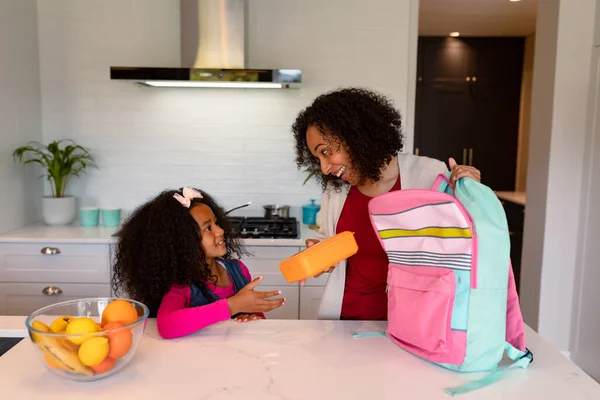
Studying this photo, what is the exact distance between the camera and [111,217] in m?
2.79

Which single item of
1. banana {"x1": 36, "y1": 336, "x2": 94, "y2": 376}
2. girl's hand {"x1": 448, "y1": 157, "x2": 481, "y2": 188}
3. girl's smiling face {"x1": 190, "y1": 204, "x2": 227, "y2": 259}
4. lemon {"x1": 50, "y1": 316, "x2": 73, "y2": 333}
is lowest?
banana {"x1": 36, "y1": 336, "x2": 94, "y2": 376}

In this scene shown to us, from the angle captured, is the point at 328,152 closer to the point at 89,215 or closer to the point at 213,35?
the point at 213,35

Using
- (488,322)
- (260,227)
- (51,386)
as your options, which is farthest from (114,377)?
(260,227)

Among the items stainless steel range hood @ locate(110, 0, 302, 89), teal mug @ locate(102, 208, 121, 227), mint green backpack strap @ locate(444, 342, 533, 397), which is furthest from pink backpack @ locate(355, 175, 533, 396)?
teal mug @ locate(102, 208, 121, 227)

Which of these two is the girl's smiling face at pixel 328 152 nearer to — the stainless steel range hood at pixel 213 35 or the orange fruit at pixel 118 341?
the orange fruit at pixel 118 341

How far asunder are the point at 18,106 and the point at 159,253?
182cm

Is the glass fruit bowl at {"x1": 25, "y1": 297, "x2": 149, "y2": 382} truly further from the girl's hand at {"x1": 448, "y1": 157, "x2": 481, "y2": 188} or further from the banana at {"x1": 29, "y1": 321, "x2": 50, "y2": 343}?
the girl's hand at {"x1": 448, "y1": 157, "x2": 481, "y2": 188}

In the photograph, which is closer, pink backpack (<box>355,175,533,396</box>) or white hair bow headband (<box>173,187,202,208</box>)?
pink backpack (<box>355,175,533,396</box>)

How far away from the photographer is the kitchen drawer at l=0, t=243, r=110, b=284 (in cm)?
249

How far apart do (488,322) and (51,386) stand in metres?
0.81

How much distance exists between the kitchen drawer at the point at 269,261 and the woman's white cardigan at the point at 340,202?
93 centimetres

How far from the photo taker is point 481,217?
3.21ft

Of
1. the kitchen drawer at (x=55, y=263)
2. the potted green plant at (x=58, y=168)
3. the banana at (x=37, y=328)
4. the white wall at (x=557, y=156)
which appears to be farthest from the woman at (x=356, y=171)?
the potted green plant at (x=58, y=168)

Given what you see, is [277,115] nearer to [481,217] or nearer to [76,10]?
[76,10]
